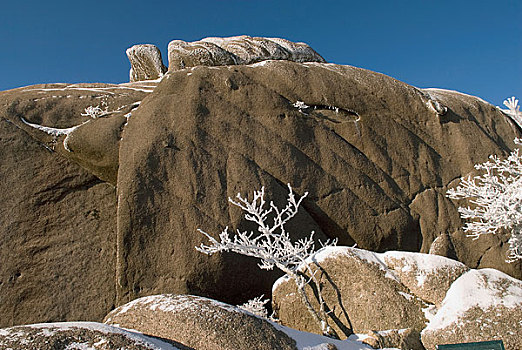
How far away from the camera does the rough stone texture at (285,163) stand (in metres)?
5.73

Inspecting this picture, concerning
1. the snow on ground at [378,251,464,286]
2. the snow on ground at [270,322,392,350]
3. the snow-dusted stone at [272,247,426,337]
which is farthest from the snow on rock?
the snow on ground at [378,251,464,286]

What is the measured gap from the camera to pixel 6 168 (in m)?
5.94

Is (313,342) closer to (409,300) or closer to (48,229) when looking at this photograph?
(409,300)

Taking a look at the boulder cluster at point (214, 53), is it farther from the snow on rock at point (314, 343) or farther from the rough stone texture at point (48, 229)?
the snow on rock at point (314, 343)

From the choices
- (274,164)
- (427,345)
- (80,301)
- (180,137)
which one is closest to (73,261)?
(80,301)

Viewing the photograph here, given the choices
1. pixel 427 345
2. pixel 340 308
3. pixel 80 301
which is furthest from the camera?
pixel 80 301

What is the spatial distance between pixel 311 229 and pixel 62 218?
12.5 ft

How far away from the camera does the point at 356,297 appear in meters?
4.77

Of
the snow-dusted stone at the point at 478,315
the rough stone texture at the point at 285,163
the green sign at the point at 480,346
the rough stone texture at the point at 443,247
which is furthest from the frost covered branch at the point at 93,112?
the rough stone texture at the point at 443,247

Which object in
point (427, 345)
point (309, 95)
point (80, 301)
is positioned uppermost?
point (309, 95)

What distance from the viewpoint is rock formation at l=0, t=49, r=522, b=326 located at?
5.59 m

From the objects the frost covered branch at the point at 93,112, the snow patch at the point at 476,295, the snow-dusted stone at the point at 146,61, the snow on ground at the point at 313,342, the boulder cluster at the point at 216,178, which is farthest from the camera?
the snow-dusted stone at the point at 146,61

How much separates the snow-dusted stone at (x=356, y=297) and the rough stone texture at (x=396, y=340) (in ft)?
0.66

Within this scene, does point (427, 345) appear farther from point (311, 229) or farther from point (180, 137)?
point (180, 137)
